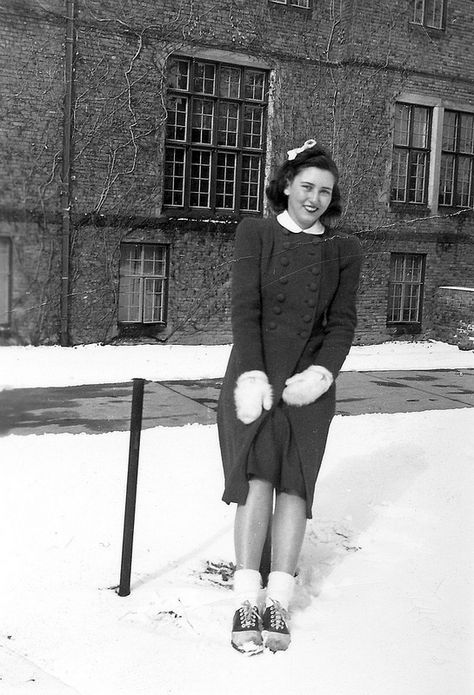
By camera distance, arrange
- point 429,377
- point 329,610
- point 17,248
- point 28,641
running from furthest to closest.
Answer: point 429,377, point 329,610, point 28,641, point 17,248

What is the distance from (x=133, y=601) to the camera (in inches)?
106

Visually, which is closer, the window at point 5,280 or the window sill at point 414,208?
the window at point 5,280

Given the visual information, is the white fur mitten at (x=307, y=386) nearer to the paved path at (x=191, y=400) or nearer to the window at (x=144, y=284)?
the window at (x=144, y=284)

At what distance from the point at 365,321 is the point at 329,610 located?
1227 millimetres

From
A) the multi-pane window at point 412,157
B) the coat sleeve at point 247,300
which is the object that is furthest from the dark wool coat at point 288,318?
the multi-pane window at point 412,157

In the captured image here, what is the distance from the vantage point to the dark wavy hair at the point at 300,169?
2.41 meters

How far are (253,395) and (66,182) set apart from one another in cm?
77

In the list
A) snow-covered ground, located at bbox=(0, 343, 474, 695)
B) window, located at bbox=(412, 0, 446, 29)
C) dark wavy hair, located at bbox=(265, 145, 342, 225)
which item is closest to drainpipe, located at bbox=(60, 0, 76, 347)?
snow-covered ground, located at bbox=(0, 343, 474, 695)

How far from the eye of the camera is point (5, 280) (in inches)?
65.1

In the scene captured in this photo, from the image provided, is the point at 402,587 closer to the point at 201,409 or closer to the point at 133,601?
the point at 133,601

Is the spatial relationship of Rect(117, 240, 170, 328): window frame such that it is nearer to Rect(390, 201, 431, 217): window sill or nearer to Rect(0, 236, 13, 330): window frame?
Rect(0, 236, 13, 330): window frame

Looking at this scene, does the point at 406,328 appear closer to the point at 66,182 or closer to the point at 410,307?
the point at 410,307

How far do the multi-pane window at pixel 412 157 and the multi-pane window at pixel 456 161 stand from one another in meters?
0.08

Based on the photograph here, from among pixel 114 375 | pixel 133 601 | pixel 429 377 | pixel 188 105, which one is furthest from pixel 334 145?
pixel 429 377
